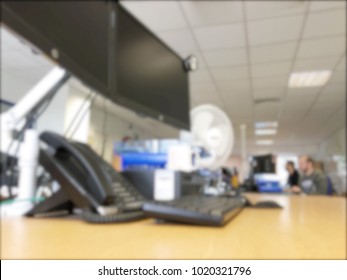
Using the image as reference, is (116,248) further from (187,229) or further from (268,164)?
(268,164)

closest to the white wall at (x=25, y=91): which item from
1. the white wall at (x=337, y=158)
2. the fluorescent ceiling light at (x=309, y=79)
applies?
the fluorescent ceiling light at (x=309, y=79)

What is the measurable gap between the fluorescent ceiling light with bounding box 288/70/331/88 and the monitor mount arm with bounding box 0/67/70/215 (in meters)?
3.95

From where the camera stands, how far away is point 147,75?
1.04 metres

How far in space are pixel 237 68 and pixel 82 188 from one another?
11.9 feet

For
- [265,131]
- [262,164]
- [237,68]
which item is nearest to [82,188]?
[237,68]

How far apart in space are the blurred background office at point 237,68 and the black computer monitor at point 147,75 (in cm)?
6

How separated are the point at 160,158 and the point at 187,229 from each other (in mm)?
643

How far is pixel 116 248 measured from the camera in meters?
0.35

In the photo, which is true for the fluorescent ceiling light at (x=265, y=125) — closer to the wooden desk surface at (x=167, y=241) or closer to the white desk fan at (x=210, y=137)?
the white desk fan at (x=210, y=137)

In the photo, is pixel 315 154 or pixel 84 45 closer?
pixel 84 45

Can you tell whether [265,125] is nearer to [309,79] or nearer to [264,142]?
[264,142]

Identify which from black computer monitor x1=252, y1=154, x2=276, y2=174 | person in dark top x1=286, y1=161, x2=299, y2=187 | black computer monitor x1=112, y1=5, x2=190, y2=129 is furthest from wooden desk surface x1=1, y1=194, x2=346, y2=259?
person in dark top x1=286, y1=161, x2=299, y2=187

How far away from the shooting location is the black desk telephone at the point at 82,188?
0.58 meters
